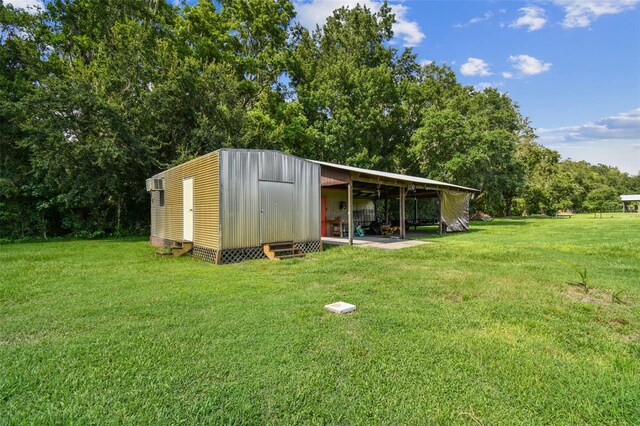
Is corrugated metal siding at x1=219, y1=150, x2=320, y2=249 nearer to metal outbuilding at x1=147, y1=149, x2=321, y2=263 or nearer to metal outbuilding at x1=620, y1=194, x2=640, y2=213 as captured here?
metal outbuilding at x1=147, y1=149, x2=321, y2=263

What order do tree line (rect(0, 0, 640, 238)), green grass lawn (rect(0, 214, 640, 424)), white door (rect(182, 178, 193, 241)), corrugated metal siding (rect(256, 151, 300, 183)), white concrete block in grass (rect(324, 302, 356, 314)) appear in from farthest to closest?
tree line (rect(0, 0, 640, 238))
white door (rect(182, 178, 193, 241))
corrugated metal siding (rect(256, 151, 300, 183))
white concrete block in grass (rect(324, 302, 356, 314))
green grass lawn (rect(0, 214, 640, 424))

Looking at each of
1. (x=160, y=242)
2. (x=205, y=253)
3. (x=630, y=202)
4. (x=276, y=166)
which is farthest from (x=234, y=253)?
(x=630, y=202)

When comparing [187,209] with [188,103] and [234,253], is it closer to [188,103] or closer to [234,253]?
[234,253]

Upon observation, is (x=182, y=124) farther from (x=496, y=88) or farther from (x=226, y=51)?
(x=496, y=88)

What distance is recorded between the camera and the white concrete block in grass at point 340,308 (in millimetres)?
4117

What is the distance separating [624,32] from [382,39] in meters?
21.2

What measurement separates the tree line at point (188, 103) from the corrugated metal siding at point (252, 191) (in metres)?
7.94

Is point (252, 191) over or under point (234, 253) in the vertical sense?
over

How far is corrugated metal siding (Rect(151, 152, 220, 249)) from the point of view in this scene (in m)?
8.12

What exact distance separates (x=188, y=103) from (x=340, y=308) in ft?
49.7

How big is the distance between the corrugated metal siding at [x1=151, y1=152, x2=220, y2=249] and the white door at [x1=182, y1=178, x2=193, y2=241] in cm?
28

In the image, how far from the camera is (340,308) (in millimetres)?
4164

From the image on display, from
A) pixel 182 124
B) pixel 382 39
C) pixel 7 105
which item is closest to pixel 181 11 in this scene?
pixel 182 124

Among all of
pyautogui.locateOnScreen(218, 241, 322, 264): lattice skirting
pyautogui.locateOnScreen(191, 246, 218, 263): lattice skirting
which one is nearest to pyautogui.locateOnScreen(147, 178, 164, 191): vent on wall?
pyautogui.locateOnScreen(191, 246, 218, 263): lattice skirting
